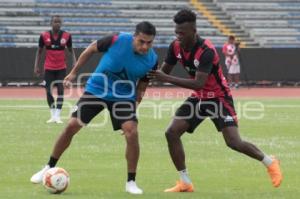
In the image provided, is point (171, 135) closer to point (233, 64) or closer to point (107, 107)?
point (107, 107)

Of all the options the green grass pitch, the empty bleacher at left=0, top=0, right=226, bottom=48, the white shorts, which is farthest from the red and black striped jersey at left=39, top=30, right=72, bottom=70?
the empty bleacher at left=0, top=0, right=226, bottom=48

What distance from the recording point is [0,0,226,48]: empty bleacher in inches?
1615

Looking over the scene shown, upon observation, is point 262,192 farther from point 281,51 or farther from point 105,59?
point 281,51

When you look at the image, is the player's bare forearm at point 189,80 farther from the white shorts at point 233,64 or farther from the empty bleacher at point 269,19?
the empty bleacher at point 269,19

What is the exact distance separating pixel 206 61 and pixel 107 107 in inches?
49.7

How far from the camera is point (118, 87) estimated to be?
34.0 feet

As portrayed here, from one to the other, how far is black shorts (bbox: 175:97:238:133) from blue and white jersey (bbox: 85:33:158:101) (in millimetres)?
675

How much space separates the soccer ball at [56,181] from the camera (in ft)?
32.5

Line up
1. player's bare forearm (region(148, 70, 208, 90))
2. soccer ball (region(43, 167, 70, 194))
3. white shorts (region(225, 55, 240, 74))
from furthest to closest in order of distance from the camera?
white shorts (region(225, 55, 240, 74)) < player's bare forearm (region(148, 70, 208, 90)) < soccer ball (region(43, 167, 70, 194))

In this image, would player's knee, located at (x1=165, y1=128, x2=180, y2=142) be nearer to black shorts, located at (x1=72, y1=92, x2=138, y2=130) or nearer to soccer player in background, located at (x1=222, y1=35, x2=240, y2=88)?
black shorts, located at (x1=72, y1=92, x2=138, y2=130)

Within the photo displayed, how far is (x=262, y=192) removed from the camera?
10305 mm

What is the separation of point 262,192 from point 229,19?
35949 mm

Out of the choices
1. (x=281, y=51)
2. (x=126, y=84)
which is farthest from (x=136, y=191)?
(x=281, y=51)

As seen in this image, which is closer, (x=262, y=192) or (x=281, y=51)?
(x=262, y=192)
